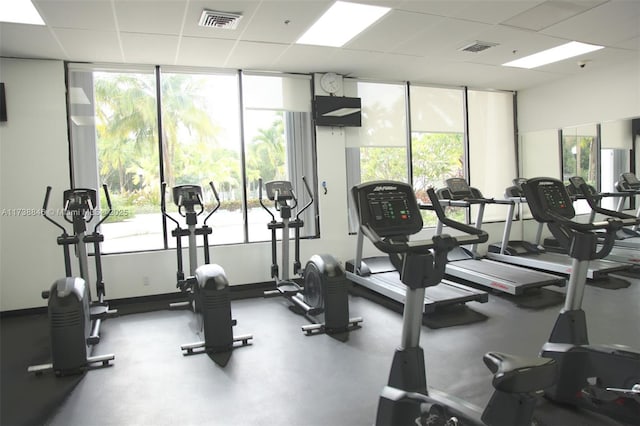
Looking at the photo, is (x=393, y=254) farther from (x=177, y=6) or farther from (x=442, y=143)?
(x=442, y=143)

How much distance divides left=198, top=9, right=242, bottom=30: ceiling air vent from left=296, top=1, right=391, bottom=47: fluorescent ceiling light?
31.6 inches

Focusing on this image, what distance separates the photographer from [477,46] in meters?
5.44

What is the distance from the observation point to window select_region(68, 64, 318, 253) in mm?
5582

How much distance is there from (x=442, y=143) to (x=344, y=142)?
200 centimetres

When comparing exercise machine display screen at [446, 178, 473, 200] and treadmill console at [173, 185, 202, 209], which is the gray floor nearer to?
treadmill console at [173, 185, 202, 209]

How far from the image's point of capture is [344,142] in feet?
22.0

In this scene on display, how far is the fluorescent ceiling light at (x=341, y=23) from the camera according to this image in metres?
4.17

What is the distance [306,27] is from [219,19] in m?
0.89

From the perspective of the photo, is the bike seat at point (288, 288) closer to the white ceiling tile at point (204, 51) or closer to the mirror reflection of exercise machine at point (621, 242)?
the white ceiling tile at point (204, 51)

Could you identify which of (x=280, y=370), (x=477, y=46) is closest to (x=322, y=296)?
(x=280, y=370)

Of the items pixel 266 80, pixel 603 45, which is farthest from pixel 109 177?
pixel 603 45

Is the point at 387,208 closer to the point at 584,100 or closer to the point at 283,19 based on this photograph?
the point at 283,19

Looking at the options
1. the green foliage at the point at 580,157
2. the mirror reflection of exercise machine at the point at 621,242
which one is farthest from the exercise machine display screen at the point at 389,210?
the green foliage at the point at 580,157

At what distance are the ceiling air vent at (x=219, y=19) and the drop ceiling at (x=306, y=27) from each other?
72 mm
